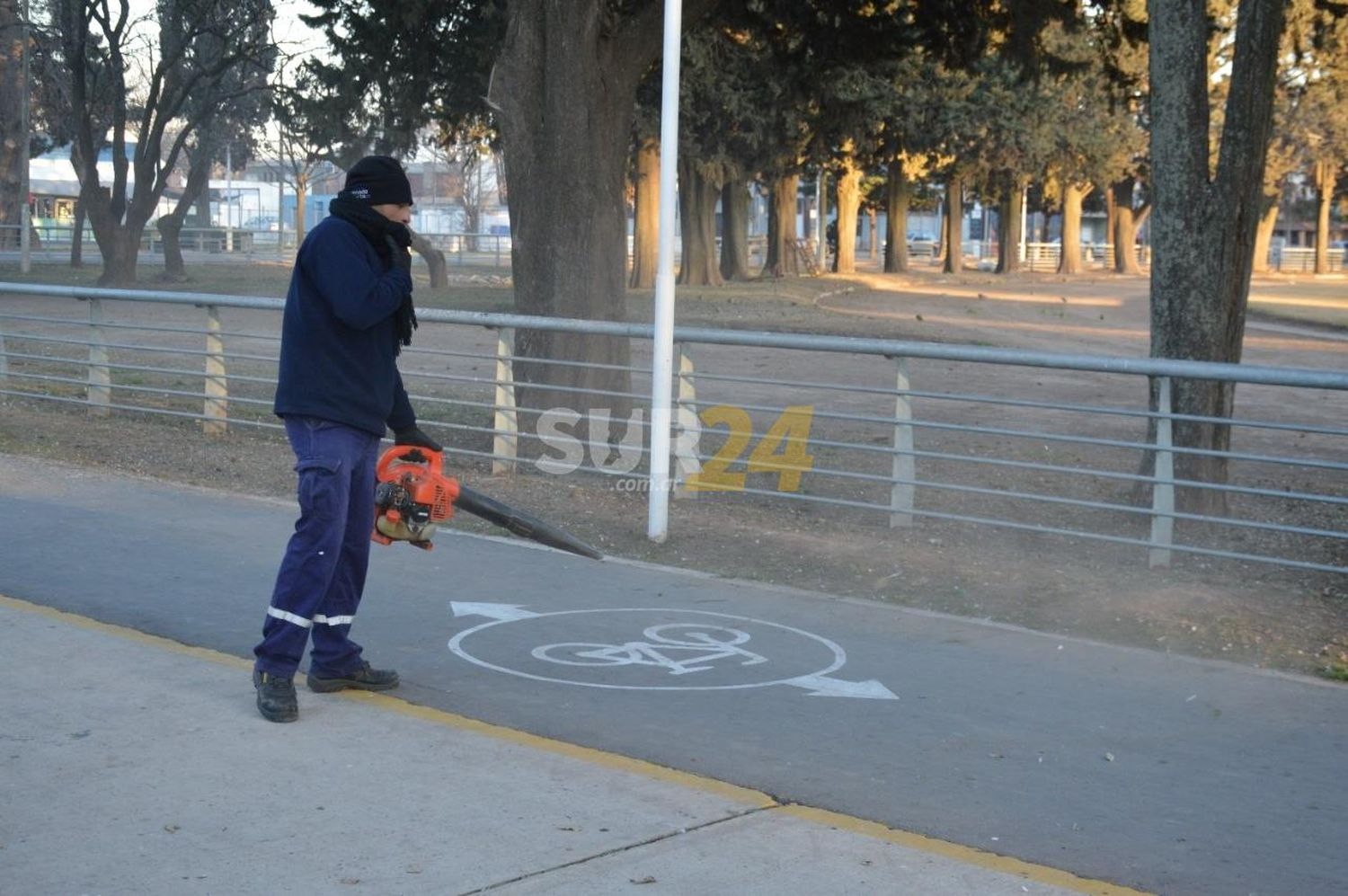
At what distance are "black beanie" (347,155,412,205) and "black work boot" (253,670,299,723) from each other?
1.81 m

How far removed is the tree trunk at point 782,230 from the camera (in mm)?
55312

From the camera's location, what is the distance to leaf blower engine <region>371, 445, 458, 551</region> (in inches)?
251

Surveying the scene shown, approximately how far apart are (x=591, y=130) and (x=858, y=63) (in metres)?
5.06

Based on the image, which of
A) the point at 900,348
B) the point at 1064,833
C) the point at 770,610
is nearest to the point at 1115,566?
the point at 900,348

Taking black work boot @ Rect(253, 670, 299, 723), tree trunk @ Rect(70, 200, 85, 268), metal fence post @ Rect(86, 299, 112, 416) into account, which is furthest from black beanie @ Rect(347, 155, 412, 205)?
tree trunk @ Rect(70, 200, 85, 268)

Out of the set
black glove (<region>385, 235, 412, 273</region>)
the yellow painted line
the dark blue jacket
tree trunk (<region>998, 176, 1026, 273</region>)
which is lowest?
the yellow painted line

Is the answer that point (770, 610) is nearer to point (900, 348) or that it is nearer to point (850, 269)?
point (900, 348)

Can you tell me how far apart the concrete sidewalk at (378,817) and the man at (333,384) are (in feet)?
1.14

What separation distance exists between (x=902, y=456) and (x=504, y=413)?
3.36m

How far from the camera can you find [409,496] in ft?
21.0

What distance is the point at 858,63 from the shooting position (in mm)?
17141

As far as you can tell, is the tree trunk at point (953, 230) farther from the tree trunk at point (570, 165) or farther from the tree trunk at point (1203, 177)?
the tree trunk at point (1203, 177)

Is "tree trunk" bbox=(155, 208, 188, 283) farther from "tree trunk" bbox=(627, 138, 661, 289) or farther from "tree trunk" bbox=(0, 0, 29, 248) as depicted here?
"tree trunk" bbox=(627, 138, 661, 289)

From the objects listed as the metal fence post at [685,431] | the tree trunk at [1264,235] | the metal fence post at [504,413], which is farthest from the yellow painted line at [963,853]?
the tree trunk at [1264,235]
